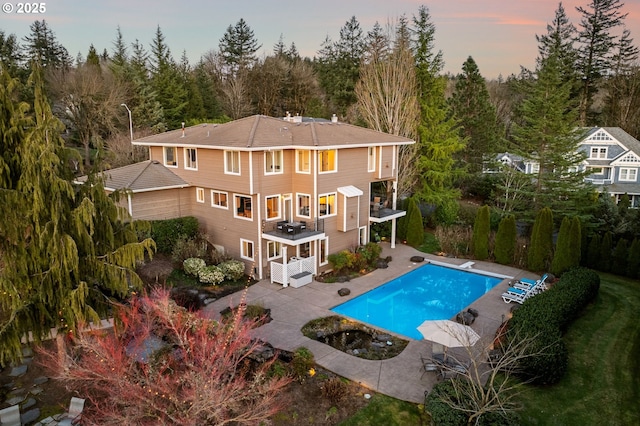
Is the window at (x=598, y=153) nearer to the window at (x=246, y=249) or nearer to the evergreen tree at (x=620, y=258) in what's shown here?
the evergreen tree at (x=620, y=258)

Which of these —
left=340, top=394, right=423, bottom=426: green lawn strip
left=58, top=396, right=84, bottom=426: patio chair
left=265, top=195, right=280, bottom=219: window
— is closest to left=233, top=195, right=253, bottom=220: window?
left=265, top=195, right=280, bottom=219: window

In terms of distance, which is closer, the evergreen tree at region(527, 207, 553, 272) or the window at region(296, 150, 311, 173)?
the window at region(296, 150, 311, 173)

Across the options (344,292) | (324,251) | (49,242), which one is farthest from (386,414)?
(324,251)

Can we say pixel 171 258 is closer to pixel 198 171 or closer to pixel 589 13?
pixel 198 171

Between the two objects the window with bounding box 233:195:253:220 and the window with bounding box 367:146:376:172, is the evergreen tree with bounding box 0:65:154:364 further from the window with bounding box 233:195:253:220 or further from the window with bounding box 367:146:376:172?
the window with bounding box 367:146:376:172

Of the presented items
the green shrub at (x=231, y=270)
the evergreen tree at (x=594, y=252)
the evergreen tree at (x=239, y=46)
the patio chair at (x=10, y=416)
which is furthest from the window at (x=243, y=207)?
the evergreen tree at (x=239, y=46)

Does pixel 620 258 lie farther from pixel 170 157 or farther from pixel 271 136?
pixel 170 157
